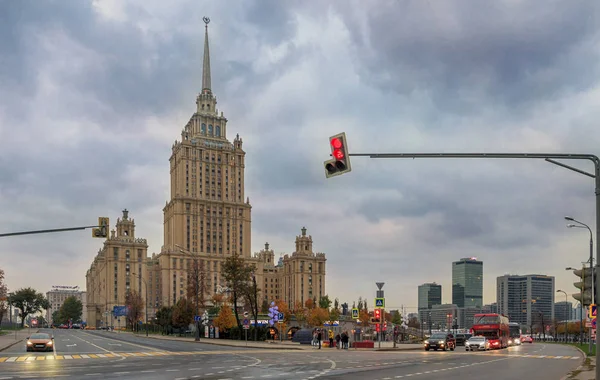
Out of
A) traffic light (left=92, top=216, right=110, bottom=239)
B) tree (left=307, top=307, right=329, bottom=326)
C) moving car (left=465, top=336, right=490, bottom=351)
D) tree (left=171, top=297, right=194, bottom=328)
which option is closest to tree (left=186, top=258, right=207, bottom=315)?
tree (left=171, top=297, right=194, bottom=328)

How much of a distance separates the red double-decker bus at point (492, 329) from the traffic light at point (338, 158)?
2023 inches

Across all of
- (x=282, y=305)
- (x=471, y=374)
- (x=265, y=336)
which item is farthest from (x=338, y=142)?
(x=282, y=305)

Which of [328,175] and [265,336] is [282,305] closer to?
[265,336]

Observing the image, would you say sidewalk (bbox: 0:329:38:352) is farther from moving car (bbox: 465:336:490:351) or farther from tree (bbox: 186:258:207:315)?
moving car (bbox: 465:336:490:351)

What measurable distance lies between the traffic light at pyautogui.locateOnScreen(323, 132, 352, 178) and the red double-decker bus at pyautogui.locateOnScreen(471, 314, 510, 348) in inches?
2023

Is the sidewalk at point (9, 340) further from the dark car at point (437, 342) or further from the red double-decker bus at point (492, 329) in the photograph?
the red double-decker bus at point (492, 329)

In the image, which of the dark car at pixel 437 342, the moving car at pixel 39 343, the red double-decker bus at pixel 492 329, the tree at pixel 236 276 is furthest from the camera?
the tree at pixel 236 276

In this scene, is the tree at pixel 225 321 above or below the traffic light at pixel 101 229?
below

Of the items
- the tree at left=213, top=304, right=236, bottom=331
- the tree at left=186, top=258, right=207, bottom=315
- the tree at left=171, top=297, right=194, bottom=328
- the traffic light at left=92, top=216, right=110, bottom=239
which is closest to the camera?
the traffic light at left=92, top=216, right=110, bottom=239

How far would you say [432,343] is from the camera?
5509 centimetres

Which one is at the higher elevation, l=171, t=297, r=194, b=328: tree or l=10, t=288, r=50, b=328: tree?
l=171, t=297, r=194, b=328: tree

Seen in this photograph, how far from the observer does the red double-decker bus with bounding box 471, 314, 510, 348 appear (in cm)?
6251

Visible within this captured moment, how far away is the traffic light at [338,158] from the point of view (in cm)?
1608

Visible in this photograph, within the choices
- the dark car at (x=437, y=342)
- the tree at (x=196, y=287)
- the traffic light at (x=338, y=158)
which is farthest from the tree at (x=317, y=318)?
the traffic light at (x=338, y=158)
